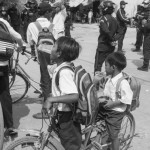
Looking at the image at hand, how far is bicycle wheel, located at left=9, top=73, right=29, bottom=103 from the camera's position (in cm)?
518

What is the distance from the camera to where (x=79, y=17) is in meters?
18.2

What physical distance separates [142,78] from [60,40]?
475cm

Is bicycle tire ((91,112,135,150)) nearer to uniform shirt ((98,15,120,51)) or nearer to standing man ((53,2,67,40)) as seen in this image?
uniform shirt ((98,15,120,51))

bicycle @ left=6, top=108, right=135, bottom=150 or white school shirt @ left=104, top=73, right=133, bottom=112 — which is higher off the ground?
white school shirt @ left=104, top=73, right=133, bottom=112

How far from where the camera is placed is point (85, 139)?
3113 millimetres

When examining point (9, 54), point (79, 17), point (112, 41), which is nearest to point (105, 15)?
point (112, 41)

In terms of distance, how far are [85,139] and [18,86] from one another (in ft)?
9.33

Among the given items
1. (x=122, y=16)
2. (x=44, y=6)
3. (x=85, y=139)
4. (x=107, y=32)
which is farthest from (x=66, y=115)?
(x=122, y=16)

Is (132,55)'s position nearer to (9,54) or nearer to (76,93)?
(9,54)

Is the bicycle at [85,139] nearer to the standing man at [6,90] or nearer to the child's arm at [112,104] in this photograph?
the child's arm at [112,104]

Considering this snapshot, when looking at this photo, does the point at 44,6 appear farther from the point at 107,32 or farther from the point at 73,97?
the point at 73,97

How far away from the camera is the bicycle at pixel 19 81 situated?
5.02 meters

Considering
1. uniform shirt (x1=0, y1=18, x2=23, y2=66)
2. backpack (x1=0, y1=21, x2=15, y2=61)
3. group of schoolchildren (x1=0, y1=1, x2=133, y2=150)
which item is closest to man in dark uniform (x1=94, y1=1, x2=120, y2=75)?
uniform shirt (x1=0, y1=18, x2=23, y2=66)

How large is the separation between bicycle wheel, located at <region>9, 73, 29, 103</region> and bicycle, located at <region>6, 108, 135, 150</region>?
7.08 ft
